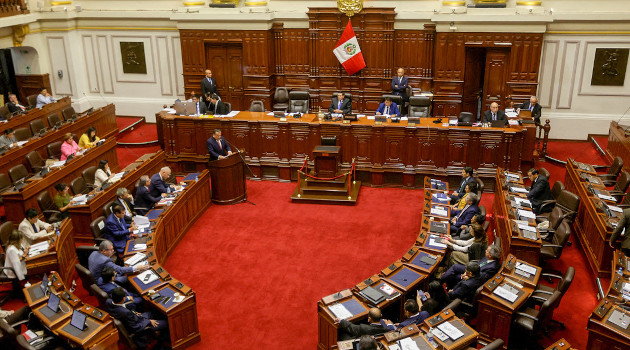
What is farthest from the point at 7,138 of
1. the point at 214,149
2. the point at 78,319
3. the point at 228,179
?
the point at 78,319

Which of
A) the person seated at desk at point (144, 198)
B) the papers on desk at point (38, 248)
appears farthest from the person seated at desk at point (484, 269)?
the papers on desk at point (38, 248)

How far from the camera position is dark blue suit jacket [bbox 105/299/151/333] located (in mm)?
6336

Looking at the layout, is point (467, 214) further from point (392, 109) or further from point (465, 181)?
point (392, 109)

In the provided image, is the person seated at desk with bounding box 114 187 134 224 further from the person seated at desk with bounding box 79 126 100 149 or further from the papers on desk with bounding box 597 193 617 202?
the papers on desk with bounding box 597 193 617 202

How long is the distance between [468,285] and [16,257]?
6.20 metres

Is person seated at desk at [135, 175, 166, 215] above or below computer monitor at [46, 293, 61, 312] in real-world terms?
above

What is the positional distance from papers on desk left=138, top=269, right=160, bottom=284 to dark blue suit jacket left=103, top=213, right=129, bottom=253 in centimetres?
128

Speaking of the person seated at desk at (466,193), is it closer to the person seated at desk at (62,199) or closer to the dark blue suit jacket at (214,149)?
the dark blue suit jacket at (214,149)

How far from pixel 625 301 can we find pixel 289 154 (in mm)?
7511

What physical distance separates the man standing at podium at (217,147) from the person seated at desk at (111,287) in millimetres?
4145

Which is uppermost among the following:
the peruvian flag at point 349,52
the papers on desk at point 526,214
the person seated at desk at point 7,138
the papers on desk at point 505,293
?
the peruvian flag at point 349,52

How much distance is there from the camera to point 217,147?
10711 mm

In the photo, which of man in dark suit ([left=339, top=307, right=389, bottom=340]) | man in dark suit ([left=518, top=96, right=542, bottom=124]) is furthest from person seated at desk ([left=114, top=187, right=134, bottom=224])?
man in dark suit ([left=518, top=96, right=542, bottom=124])

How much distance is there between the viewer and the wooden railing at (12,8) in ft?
47.3
